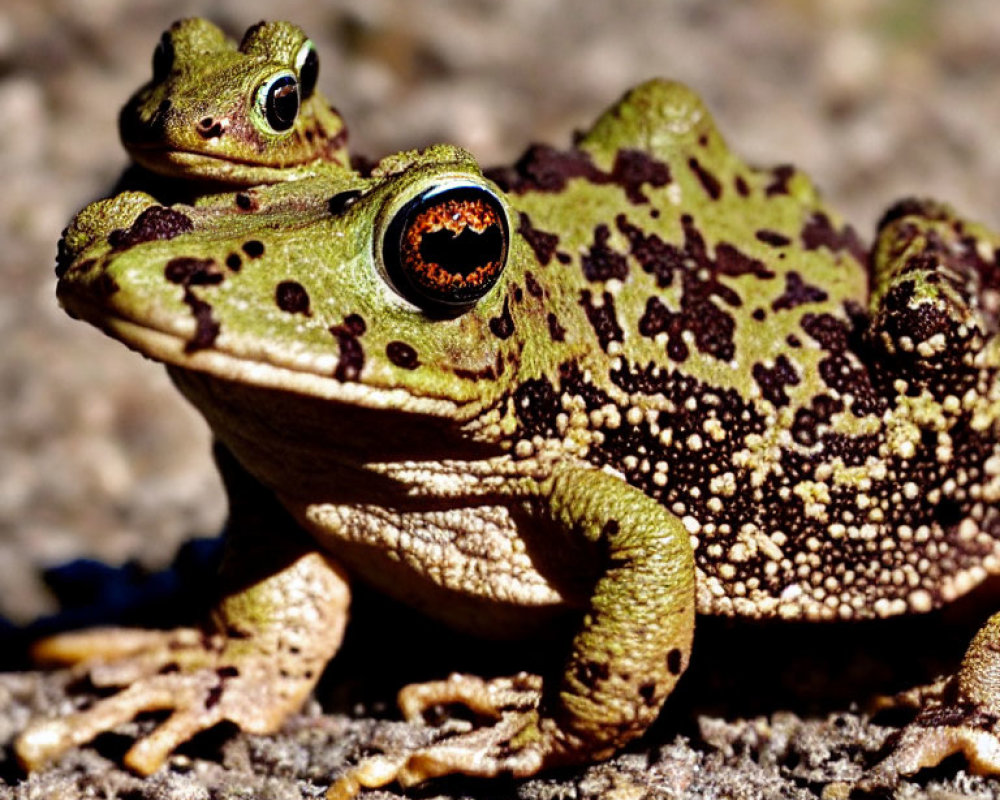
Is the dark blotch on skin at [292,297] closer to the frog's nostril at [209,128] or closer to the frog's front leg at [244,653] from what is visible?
the frog's nostril at [209,128]

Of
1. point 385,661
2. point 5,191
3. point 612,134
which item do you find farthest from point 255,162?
point 5,191

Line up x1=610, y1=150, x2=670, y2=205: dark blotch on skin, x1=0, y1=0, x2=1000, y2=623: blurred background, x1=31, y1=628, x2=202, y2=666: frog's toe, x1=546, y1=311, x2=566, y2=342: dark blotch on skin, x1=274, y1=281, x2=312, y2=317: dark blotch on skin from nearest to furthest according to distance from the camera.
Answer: x1=274, y1=281, x2=312, y2=317: dark blotch on skin, x1=546, y1=311, x2=566, y2=342: dark blotch on skin, x1=610, y1=150, x2=670, y2=205: dark blotch on skin, x1=31, y1=628, x2=202, y2=666: frog's toe, x1=0, y1=0, x2=1000, y2=623: blurred background

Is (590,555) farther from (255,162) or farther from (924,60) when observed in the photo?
(924,60)

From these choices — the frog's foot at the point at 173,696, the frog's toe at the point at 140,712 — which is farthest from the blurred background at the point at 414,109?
the frog's toe at the point at 140,712

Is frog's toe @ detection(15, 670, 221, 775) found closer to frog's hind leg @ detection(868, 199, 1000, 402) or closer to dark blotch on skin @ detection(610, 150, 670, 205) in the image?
dark blotch on skin @ detection(610, 150, 670, 205)

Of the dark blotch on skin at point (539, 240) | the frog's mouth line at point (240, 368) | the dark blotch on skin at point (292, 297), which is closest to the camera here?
the frog's mouth line at point (240, 368)

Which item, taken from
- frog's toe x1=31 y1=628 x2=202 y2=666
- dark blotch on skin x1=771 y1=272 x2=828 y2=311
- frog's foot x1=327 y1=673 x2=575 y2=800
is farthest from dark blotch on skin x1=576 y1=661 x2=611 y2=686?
frog's toe x1=31 y1=628 x2=202 y2=666
